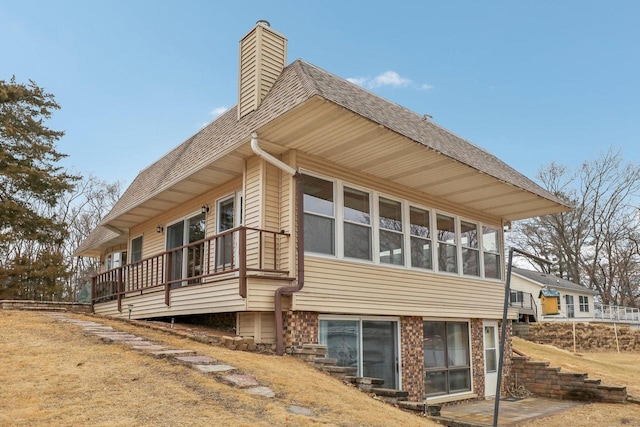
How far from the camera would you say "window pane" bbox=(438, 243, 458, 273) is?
11.0m

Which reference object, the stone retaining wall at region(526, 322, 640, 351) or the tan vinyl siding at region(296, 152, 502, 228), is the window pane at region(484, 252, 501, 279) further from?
the stone retaining wall at region(526, 322, 640, 351)

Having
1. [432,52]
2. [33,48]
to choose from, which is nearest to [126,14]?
[33,48]

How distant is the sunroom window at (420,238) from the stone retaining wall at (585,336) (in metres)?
16.4

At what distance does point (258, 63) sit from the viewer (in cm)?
910

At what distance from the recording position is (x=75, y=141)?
26.2 meters

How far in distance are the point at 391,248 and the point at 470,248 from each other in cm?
304

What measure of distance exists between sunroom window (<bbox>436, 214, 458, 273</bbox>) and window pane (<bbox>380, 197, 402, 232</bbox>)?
1.38 metres

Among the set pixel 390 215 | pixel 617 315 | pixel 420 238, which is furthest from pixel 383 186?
pixel 617 315

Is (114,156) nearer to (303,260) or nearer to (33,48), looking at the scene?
(33,48)

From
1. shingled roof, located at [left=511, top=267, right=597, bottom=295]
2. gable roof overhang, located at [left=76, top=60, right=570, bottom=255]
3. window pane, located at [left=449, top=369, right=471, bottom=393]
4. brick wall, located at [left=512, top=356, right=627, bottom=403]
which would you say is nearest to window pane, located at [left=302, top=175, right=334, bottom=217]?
gable roof overhang, located at [left=76, top=60, right=570, bottom=255]

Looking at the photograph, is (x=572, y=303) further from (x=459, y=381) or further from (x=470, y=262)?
(x=459, y=381)

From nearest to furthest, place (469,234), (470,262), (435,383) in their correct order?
(435,383)
(470,262)
(469,234)

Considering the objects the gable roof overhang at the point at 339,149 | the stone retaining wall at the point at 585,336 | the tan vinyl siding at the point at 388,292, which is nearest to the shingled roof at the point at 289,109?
the gable roof overhang at the point at 339,149

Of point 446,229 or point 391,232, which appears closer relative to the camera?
point 391,232
